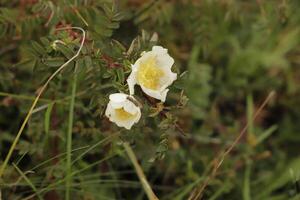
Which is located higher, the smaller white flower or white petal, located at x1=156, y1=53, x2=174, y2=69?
white petal, located at x1=156, y1=53, x2=174, y2=69

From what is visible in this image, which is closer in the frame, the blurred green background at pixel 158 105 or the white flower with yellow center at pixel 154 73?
the white flower with yellow center at pixel 154 73

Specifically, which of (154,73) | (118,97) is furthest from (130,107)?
(154,73)

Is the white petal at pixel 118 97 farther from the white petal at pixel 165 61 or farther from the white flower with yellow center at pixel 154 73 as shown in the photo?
the white petal at pixel 165 61

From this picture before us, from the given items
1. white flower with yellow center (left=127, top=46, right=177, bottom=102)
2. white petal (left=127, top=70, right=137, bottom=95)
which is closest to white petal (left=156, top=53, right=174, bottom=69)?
white flower with yellow center (left=127, top=46, right=177, bottom=102)

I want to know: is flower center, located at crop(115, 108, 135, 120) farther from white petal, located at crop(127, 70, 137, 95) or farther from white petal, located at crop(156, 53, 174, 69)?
white petal, located at crop(156, 53, 174, 69)

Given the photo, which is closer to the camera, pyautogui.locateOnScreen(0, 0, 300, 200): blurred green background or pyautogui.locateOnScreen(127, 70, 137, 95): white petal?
pyautogui.locateOnScreen(127, 70, 137, 95): white petal

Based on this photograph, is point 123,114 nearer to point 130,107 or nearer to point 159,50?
point 130,107

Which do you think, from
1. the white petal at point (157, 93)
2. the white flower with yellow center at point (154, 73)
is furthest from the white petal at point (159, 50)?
the white petal at point (157, 93)
